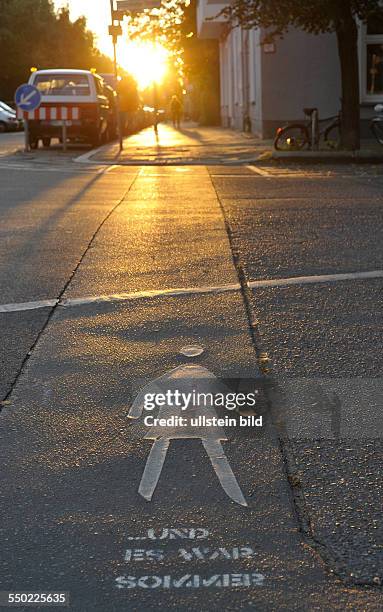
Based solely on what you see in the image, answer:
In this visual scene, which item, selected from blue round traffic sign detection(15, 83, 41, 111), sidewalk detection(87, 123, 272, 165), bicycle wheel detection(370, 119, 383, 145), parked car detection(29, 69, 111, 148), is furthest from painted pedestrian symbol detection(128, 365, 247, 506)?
parked car detection(29, 69, 111, 148)

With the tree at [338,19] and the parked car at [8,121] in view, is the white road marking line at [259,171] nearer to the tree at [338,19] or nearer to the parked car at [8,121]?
the tree at [338,19]

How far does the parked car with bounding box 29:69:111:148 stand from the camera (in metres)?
23.0

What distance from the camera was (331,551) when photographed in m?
2.71

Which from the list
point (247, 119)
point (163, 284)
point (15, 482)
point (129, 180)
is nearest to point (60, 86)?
point (247, 119)

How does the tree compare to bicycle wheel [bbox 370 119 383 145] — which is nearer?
the tree

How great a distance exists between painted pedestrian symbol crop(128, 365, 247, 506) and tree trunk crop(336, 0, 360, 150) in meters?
14.9

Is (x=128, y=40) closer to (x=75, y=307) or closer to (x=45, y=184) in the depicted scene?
(x=45, y=184)

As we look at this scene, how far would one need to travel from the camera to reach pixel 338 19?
17.6m

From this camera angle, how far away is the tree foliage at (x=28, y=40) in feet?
233

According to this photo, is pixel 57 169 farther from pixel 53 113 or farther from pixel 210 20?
pixel 210 20

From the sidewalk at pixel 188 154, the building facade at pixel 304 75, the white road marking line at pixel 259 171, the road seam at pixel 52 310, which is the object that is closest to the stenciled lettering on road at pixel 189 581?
the road seam at pixel 52 310

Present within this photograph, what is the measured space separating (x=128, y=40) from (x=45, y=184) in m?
24.4

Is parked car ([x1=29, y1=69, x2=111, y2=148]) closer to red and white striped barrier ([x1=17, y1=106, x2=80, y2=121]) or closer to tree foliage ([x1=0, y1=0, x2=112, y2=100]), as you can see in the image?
red and white striped barrier ([x1=17, y1=106, x2=80, y2=121])

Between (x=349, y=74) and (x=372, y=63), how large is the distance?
561 cm
